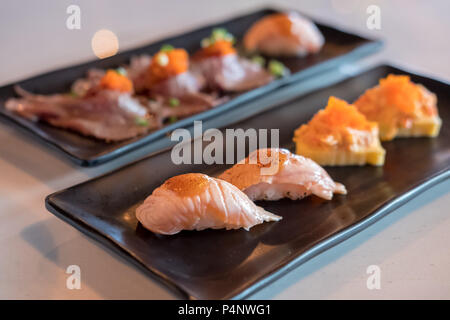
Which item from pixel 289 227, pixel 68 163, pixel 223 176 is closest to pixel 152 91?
pixel 68 163

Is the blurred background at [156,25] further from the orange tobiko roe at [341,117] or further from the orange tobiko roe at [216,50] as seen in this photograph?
the orange tobiko roe at [341,117]

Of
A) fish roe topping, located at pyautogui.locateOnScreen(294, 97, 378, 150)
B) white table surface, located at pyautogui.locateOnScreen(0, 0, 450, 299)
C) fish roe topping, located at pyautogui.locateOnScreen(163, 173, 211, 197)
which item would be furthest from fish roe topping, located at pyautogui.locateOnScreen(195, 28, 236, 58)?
fish roe topping, located at pyautogui.locateOnScreen(163, 173, 211, 197)

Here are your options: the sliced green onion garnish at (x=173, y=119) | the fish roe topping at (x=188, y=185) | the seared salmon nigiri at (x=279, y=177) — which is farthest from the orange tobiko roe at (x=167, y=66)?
the fish roe topping at (x=188, y=185)

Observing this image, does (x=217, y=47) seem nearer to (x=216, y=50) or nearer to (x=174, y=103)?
(x=216, y=50)

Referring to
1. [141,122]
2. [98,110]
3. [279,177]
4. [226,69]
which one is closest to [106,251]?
[279,177]

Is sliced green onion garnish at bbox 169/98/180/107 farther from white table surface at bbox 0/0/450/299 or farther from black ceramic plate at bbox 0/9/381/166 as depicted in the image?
white table surface at bbox 0/0/450/299

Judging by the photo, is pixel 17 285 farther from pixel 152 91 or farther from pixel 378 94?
pixel 378 94

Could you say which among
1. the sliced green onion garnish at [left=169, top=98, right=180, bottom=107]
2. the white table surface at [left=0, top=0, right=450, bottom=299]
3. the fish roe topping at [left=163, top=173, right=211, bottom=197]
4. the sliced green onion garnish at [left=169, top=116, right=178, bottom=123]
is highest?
the fish roe topping at [left=163, top=173, right=211, bottom=197]

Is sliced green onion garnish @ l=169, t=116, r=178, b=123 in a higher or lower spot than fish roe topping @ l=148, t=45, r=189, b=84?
lower

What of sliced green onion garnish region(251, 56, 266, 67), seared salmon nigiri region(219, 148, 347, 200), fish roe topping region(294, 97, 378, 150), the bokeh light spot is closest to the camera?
seared salmon nigiri region(219, 148, 347, 200)
